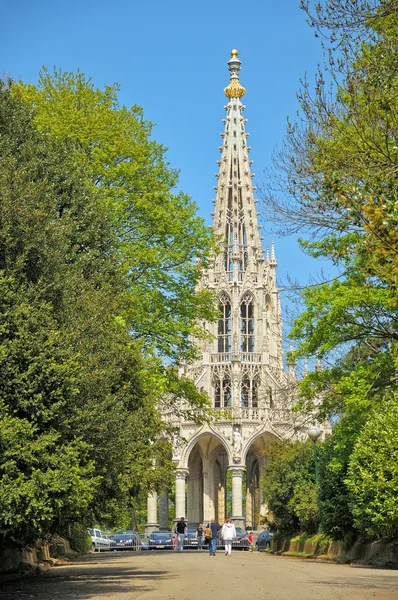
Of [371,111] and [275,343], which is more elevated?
[275,343]

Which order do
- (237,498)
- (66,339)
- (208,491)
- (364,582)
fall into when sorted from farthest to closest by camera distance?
(208,491)
(237,498)
(364,582)
(66,339)

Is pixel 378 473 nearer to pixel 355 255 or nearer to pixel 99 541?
pixel 355 255

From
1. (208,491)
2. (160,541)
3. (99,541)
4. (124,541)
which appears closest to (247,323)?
(208,491)

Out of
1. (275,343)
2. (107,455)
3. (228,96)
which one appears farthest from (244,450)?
(107,455)

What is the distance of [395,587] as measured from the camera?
18.5 m

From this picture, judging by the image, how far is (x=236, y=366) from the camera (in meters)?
86.8

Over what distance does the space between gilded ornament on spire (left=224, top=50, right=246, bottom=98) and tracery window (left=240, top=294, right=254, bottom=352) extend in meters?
21.4

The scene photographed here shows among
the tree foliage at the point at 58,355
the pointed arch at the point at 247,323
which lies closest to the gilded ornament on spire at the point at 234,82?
the pointed arch at the point at 247,323

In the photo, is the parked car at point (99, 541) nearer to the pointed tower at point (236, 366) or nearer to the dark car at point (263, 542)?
the dark car at point (263, 542)

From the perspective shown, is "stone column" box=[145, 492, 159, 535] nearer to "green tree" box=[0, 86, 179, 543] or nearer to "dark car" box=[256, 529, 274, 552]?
"dark car" box=[256, 529, 274, 552]

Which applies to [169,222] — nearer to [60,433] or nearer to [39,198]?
[39,198]

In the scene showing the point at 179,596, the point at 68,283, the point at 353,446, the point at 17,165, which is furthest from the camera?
the point at 353,446

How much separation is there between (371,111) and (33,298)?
7.10m

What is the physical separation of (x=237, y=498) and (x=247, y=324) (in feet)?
51.0
